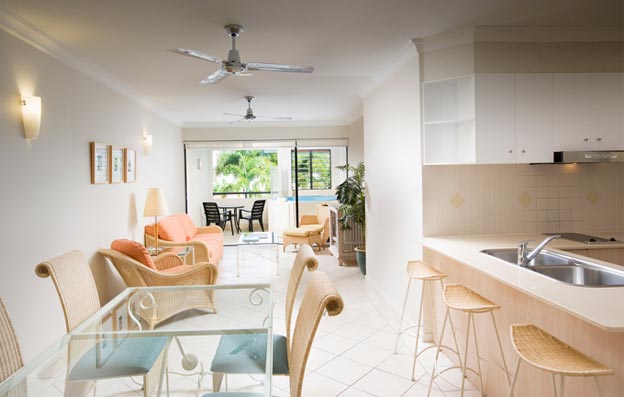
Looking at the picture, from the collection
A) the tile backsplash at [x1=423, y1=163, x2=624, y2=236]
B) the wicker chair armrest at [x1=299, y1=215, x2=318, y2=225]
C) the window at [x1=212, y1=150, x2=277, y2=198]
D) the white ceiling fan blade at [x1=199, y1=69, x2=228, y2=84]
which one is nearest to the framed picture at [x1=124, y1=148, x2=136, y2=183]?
the white ceiling fan blade at [x1=199, y1=69, x2=228, y2=84]

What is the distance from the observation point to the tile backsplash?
3453mm

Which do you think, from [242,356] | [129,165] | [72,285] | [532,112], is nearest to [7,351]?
[72,285]

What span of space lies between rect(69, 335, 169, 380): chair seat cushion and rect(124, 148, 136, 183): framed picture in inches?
125

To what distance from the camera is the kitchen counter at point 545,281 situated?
5.42 feet

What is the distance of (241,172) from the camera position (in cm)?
1184

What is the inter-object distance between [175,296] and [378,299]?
2.52 metres

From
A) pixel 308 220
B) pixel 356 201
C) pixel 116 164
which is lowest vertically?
pixel 308 220

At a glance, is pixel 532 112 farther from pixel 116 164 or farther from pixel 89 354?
pixel 116 164

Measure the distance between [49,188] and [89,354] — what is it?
1.76 m

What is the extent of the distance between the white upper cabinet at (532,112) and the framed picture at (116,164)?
12.7 feet

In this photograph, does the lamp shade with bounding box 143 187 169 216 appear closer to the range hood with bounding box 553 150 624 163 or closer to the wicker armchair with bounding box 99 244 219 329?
the wicker armchair with bounding box 99 244 219 329

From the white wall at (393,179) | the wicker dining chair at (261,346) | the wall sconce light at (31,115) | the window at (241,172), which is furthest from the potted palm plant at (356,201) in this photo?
the window at (241,172)

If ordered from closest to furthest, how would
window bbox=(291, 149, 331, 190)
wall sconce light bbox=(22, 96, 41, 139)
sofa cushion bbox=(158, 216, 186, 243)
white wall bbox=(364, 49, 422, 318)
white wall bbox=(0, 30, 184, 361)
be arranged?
white wall bbox=(0, 30, 184, 361), wall sconce light bbox=(22, 96, 41, 139), white wall bbox=(364, 49, 422, 318), sofa cushion bbox=(158, 216, 186, 243), window bbox=(291, 149, 331, 190)

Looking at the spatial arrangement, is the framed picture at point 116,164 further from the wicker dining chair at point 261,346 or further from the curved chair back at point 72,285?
the wicker dining chair at point 261,346
